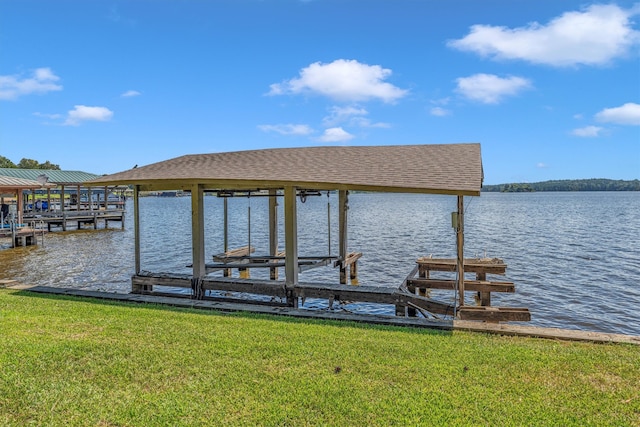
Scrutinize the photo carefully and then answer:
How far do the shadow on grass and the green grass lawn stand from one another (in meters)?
0.26

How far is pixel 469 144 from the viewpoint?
424 inches

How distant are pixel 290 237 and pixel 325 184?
4.48ft

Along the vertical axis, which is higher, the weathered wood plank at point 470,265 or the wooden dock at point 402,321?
the weathered wood plank at point 470,265

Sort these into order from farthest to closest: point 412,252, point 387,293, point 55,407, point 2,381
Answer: point 412,252 → point 387,293 → point 2,381 → point 55,407

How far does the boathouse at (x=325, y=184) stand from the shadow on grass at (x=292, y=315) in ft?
3.78

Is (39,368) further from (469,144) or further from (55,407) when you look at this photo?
(469,144)

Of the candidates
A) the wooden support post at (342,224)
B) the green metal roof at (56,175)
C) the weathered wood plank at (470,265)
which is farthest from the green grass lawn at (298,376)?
the green metal roof at (56,175)

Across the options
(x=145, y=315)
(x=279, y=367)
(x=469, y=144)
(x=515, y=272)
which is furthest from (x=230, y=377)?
(x=515, y=272)

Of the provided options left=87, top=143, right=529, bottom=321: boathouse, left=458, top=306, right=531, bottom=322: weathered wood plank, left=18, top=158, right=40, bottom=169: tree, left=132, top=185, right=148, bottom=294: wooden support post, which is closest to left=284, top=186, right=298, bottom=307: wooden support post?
left=87, top=143, right=529, bottom=321: boathouse

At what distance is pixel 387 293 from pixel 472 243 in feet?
62.9

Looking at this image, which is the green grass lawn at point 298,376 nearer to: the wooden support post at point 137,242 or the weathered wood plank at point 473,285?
the wooden support post at point 137,242

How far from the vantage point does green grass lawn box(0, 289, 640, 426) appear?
405 centimetres

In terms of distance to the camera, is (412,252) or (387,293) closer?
(387,293)

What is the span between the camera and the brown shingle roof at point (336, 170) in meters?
8.18
